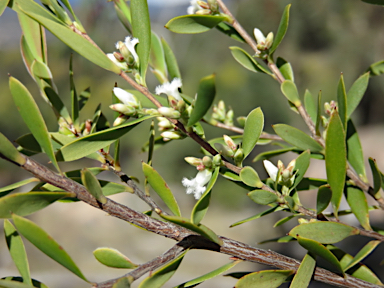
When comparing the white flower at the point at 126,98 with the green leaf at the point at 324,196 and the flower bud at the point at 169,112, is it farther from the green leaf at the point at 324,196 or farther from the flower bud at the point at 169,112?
the green leaf at the point at 324,196

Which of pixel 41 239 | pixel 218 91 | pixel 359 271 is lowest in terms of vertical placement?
pixel 218 91

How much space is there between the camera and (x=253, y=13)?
10.8 feet

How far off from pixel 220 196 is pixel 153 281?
3681 millimetres

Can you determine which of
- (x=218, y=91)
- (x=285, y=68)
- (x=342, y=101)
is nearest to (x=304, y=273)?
(x=342, y=101)

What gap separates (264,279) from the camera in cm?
24

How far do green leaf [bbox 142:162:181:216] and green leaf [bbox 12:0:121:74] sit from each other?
82 mm

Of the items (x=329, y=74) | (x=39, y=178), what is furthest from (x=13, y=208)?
(x=329, y=74)

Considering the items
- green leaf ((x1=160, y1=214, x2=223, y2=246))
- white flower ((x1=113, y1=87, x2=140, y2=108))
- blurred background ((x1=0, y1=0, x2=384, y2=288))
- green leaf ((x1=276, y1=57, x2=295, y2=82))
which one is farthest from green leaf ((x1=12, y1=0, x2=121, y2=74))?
blurred background ((x1=0, y1=0, x2=384, y2=288))

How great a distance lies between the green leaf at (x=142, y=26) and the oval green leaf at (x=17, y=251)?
0.15m

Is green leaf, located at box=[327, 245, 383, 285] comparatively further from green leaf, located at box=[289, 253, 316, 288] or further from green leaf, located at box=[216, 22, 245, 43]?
green leaf, located at box=[216, 22, 245, 43]

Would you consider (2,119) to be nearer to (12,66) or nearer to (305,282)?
(12,66)

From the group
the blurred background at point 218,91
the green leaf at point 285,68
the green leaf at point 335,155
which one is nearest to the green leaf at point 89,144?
the green leaf at point 335,155

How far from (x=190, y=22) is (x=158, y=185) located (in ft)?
0.48

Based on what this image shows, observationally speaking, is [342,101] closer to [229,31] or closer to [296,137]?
[296,137]
